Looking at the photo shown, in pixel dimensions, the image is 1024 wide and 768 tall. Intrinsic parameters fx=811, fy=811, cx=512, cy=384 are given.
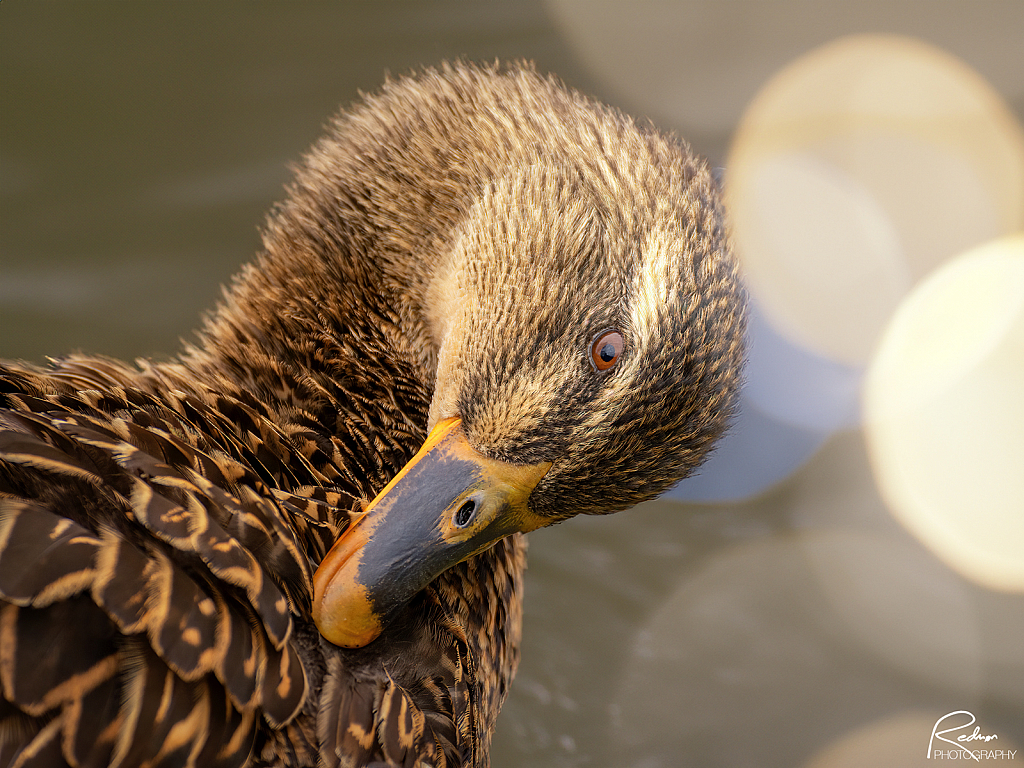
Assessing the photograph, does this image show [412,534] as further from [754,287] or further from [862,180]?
[862,180]

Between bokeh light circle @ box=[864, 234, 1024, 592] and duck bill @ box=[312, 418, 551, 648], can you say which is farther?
bokeh light circle @ box=[864, 234, 1024, 592]

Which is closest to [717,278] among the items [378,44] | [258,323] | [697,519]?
[258,323]

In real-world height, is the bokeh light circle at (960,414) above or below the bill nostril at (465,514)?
below

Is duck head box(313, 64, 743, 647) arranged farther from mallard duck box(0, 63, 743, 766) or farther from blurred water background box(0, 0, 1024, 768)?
blurred water background box(0, 0, 1024, 768)
